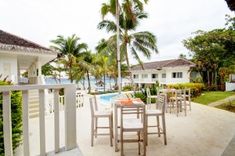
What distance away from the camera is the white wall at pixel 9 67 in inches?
322

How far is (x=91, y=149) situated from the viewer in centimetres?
463

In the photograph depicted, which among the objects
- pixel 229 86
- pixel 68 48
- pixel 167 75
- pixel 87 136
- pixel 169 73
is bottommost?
pixel 87 136

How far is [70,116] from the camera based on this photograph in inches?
87.0

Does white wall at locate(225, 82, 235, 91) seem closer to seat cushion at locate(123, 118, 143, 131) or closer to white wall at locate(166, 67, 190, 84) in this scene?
white wall at locate(166, 67, 190, 84)

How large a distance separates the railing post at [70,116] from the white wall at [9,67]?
6.72 m

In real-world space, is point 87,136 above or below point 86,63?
below

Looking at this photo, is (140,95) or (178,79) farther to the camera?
(178,79)

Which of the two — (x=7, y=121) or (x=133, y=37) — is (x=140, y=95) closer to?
(x=133, y=37)

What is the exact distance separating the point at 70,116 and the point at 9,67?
734 cm

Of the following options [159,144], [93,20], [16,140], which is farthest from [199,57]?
[16,140]

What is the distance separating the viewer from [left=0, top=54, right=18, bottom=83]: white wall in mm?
8178

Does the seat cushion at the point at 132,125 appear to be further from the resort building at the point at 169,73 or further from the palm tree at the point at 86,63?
the resort building at the point at 169,73

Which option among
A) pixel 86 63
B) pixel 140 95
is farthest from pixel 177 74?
pixel 140 95

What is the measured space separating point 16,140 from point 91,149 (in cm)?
153
